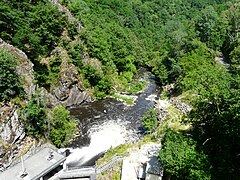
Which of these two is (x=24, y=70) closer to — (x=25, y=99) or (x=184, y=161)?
(x=25, y=99)

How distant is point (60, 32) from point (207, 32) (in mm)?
33161

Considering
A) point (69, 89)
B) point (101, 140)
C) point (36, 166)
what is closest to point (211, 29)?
point (69, 89)

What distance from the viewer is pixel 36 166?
87.3ft

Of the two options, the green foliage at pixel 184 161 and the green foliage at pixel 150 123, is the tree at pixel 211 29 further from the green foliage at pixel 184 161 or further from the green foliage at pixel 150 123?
the green foliage at pixel 184 161

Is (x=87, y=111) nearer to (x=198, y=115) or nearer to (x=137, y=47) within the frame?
(x=198, y=115)

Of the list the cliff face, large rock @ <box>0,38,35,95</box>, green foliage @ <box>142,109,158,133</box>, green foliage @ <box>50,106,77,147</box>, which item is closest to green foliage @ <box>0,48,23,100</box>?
the cliff face

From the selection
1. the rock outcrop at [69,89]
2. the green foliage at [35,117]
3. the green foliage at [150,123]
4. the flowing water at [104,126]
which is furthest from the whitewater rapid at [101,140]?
the rock outcrop at [69,89]

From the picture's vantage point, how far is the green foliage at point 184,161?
66.0 feet

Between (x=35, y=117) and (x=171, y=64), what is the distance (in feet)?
111

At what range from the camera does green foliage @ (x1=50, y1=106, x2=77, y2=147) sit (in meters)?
35.5

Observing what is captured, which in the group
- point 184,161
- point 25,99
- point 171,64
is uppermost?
point 171,64

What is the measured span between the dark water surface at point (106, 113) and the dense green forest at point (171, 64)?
391 cm

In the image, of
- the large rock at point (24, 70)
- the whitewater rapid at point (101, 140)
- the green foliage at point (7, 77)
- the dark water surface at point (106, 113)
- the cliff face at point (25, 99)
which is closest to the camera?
the cliff face at point (25, 99)

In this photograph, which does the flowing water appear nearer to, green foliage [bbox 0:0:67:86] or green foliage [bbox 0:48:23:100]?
green foliage [bbox 0:0:67:86]
